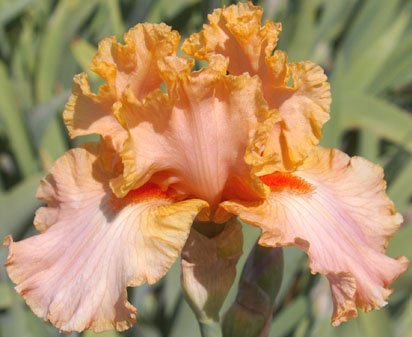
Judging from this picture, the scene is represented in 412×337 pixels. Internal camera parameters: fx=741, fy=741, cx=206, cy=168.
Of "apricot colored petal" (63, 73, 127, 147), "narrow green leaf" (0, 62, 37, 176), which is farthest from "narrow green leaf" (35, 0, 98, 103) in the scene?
"apricot colored petal" (63, 73, 127, 147)

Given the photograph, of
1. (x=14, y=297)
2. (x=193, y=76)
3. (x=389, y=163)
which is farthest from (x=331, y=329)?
(x=193, y=76)

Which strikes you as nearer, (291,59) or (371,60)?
(291,59)

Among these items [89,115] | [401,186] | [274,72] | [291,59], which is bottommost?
[401,186]

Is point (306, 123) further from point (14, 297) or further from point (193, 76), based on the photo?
point (14, 297)

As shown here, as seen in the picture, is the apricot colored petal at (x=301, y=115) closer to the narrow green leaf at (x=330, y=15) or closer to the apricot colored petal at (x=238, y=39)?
the apricot colored petal at (x=238, y=39)

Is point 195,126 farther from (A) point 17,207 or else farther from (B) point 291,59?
(B) point 291,59

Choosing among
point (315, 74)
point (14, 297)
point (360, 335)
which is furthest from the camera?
point (360, 335)

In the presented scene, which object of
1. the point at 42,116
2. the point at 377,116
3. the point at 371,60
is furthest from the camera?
the point at 371,60

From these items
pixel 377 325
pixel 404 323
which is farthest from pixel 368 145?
pixel 377 325
